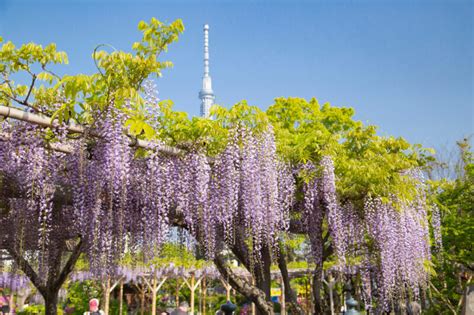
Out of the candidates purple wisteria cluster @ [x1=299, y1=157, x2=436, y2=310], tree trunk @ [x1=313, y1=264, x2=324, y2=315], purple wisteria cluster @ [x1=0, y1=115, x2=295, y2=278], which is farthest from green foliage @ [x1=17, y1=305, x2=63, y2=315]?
purple wisteria cluster @ [x1=299, y1=157, x2=436, y2=310]

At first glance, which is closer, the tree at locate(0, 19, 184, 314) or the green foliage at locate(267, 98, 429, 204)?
the tree at locate(0, 19, 184, 314)

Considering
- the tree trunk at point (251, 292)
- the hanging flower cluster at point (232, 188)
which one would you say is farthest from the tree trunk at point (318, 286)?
the hanging flower cluster at point (232, 188)

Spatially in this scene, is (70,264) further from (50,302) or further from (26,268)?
(50,302)

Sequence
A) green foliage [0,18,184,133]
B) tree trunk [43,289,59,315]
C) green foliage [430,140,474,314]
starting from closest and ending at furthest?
green foliage [0,18,184,133], tree trunk [43,289,59,315], green foliage [430,140,474,314]

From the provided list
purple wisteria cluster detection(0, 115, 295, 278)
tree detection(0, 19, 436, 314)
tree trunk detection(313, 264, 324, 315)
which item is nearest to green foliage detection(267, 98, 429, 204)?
tree detection(0, 19, 436, 314)

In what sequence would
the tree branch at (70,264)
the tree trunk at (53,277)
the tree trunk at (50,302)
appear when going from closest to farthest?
the tree branch at (70,264) → the tree trunk at (53,277) → the tree trunk at (50,302)

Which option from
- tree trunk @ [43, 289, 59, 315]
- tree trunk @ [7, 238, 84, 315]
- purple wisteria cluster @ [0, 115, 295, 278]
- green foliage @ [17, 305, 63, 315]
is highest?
purple wisteria cluster @ [0, 115, 295, 278]

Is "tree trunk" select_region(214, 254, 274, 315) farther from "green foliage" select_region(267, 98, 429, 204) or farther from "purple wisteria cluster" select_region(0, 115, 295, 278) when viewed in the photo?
"green foliage" select_region(267, 98, 429, 204)

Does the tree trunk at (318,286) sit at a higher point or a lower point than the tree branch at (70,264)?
lower

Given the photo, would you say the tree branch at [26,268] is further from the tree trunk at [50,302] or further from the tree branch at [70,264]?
the tree branch at [70,264]

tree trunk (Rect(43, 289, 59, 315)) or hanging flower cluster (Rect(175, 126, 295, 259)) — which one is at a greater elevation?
hanging flower cluster (Rect(175, 126, 295, 259))

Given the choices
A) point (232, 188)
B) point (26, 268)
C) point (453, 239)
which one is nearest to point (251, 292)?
point (232, 188)

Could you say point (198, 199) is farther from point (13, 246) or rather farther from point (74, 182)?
point (13, 246)

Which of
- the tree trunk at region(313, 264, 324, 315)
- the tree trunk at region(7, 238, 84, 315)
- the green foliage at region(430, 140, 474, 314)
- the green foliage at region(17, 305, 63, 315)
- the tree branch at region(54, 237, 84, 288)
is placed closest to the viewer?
the tree branch at region(54, 237, 84, 288)
